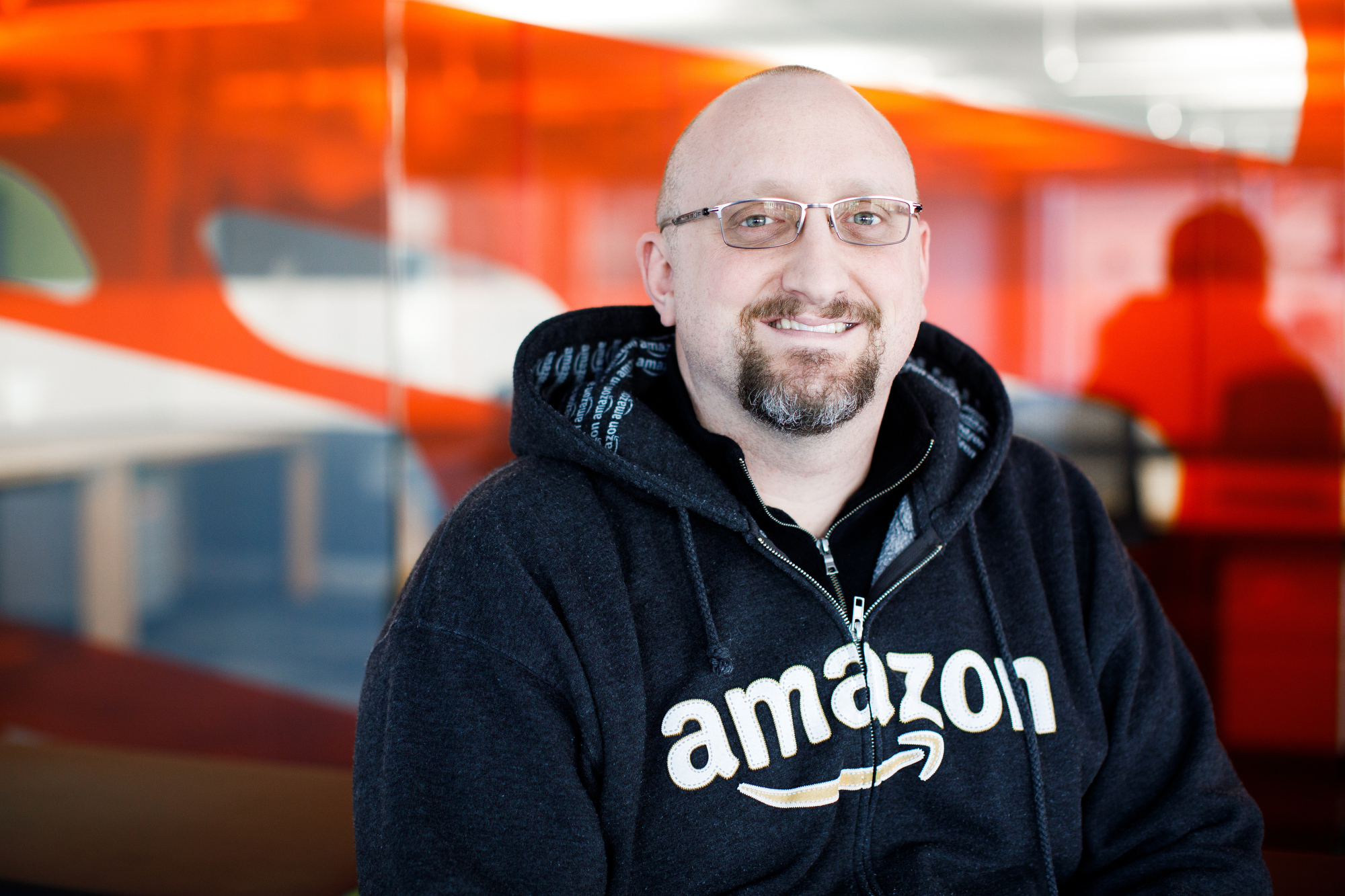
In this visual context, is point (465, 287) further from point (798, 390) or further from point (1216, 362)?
point (798, 390)

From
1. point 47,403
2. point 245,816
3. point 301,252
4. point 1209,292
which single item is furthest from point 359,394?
point 1209,292

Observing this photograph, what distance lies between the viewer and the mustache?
1.24 meters

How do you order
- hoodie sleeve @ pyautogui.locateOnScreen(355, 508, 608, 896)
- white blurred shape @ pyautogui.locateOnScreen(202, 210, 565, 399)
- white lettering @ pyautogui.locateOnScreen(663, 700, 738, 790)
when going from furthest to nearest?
white blurred shape @ pyautogui.locateOnScreen(202, 210, 565, 399) < white lettering @ pyautogui.locateOnScreen(663, 700, 738, 790) < hoodie sleeve @ pyautogui.locateOnScreen(355, 508, 608, 896)

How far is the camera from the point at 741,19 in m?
2.79

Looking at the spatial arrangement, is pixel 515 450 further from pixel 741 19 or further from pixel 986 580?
pixel 741 19

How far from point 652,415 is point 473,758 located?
0.41 m

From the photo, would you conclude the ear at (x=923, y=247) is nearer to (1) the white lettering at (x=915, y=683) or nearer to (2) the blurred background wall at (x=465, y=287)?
(1) the white lettering at (x=915, y=683)

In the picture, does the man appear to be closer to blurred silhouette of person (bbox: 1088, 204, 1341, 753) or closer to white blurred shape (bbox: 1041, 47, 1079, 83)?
blurred silhouette of person (bbox: 1088, 204, 1341, 753)

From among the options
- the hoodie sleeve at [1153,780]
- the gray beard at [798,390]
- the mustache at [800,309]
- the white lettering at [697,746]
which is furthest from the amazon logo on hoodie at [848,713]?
the mustache at [800,309]

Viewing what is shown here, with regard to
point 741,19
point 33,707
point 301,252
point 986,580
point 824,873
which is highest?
point 741,19

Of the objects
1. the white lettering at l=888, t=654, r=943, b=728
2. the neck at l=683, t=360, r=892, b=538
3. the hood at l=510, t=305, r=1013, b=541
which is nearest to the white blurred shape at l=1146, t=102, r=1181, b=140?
the hood at l=510, t=305, r=1013, b=541

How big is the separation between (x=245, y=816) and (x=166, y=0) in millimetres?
2569

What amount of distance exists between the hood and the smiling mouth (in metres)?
0.17

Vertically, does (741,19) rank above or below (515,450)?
above
